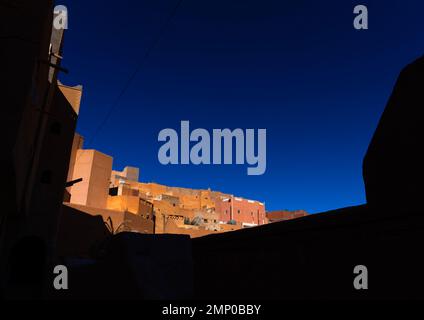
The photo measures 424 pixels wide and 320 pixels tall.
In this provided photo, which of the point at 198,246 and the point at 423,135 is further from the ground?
the point at 423,135

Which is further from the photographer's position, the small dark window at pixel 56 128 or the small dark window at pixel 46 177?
the small dark window at pixel 56 128

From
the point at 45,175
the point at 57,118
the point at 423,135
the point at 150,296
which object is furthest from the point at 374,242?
the point at 57,118

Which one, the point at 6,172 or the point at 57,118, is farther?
the point at 57,118

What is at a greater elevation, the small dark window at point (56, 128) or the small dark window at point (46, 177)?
A: the small dark window at point (56, 128)

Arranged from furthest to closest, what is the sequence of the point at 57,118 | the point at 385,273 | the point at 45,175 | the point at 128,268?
the point at 57,118
the point at 45,175
the point at 128,268
the point at 385,273

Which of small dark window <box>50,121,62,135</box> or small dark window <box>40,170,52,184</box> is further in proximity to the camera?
small dark window <box>50,121,62,135</box>

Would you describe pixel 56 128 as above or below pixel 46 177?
above

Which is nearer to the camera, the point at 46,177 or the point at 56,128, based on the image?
the point at 46,177

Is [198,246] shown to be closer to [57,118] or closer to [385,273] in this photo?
[385,273]

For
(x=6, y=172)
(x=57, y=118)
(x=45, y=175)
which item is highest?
(x=57, y=118)

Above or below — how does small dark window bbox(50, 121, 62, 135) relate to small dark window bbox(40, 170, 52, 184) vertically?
above
